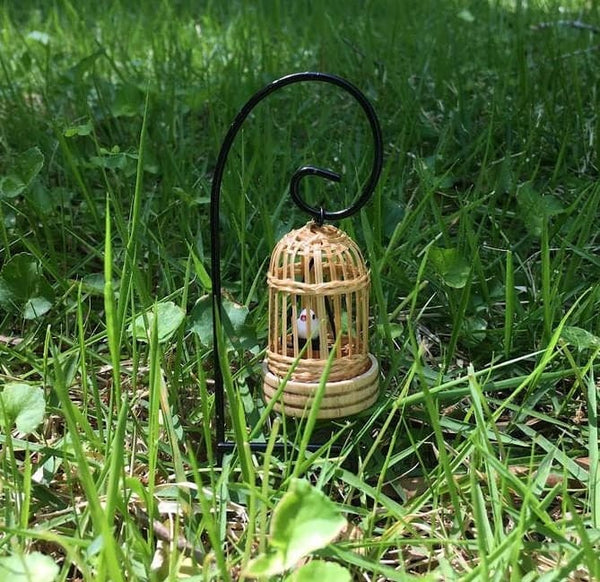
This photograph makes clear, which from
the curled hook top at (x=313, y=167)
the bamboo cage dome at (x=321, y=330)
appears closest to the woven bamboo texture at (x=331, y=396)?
the bamboo cage dome at (x=321, y=330)

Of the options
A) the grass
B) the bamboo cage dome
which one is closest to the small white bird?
the bamboo cage dome

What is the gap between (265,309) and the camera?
146 cm

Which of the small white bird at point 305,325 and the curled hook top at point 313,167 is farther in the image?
the small white bird at point 305,325

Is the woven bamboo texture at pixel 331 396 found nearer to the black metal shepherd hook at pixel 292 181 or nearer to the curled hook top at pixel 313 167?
the black metal shepherd hook at pixel 292 181

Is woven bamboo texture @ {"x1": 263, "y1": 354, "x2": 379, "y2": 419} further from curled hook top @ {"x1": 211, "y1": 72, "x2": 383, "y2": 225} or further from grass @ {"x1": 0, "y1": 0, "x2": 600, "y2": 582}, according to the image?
curled hook top @ {"x1": 211, "y1": 72, "x2": 383, "y2": 225}

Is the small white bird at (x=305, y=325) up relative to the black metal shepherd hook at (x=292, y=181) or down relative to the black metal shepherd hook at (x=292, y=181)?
down

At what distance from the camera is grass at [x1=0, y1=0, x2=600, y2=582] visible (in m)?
1.02

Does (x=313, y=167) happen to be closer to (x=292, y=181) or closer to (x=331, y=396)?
(x=292, y=181)

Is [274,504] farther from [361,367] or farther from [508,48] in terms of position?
[508,48]

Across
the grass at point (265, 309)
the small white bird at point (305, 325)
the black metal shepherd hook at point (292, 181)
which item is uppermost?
the black metal shepherd hook at point (292, 181)

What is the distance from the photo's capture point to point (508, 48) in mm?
2645

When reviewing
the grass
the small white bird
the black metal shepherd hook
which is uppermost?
the black metal shepherd hook

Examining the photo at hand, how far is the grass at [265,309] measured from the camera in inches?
40.0

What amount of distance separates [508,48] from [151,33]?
1.11m
